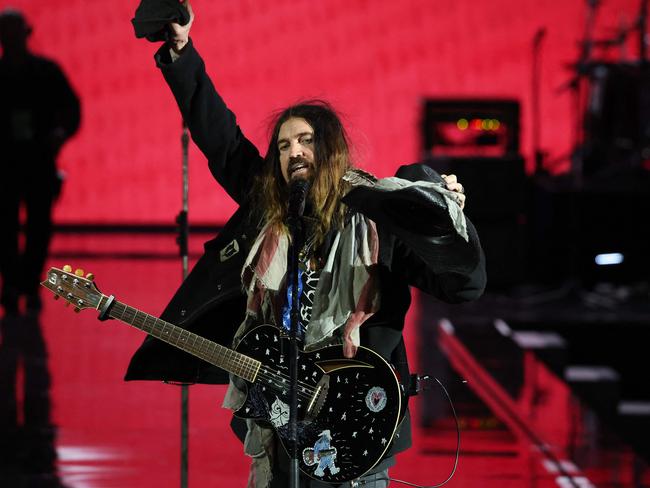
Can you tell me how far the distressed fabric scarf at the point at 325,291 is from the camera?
2760 millimetres

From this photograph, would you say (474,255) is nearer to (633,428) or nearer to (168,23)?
(168,23)

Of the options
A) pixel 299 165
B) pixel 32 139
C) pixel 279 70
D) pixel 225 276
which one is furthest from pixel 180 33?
pixel 279 70

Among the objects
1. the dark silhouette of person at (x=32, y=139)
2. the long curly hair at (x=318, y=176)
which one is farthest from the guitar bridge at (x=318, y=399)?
the dark silhouette of person at (x=32, y=139)

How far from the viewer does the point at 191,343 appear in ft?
9.29

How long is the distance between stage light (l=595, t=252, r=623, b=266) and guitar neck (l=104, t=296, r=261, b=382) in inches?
250

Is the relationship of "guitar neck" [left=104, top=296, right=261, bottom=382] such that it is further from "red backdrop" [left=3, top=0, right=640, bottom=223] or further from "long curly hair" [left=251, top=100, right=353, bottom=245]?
"red backdrop" [left=3, top=0, right=640, bottom=223]

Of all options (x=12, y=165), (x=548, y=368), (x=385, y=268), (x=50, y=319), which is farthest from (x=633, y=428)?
(x=385, y=268)

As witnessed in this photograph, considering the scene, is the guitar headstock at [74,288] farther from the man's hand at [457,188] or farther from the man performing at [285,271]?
the man's hand at [457,188]

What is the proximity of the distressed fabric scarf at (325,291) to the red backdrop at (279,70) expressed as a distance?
840 centimetres

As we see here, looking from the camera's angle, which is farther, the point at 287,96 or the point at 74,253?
the point at 287,96

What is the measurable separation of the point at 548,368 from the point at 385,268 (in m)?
4.11

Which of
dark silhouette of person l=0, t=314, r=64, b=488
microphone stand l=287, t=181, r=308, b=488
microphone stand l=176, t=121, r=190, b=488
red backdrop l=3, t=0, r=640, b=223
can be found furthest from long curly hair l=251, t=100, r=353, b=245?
red backdrop l=3, t=0, r=640, b=223

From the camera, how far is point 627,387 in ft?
26.6

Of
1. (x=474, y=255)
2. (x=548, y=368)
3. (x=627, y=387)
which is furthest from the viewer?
(x=627, y=387)
